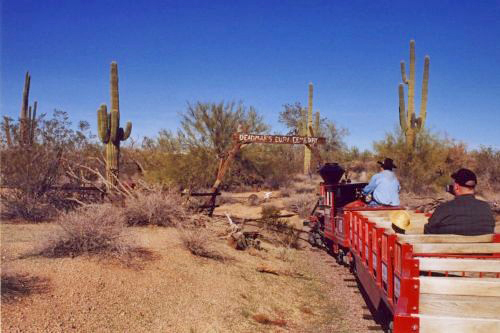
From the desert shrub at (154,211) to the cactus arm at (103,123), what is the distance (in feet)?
12.6

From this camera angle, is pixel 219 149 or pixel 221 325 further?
pixel 219 149

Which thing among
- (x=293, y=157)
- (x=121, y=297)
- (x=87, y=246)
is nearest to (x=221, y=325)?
(x=121, y=297)

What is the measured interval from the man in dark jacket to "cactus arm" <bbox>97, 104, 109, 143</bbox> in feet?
36.3

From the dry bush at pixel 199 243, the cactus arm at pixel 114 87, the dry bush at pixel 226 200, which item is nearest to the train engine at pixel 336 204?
the dry bush at pixel 199 243

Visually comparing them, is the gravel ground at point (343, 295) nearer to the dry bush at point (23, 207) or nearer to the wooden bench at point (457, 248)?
the wooden bench at point (457, 248)

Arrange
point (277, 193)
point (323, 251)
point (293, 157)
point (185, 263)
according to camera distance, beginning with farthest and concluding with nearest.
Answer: point (293, 157)
point (277, 193)
point (323, 251)
point (185, 263)

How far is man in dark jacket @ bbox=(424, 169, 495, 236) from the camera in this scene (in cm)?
494

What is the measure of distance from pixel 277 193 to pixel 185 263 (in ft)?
57.4

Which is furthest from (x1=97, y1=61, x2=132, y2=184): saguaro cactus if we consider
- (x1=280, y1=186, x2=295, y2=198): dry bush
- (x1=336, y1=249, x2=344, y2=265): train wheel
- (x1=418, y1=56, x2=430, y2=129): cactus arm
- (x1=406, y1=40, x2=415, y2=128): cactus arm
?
(x1=418, y1=56, x2=430, y2=129): cactus arm

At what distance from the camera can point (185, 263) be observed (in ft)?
25.6

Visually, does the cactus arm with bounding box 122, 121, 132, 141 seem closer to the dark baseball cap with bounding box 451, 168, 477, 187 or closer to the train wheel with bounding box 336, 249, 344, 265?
the train wheel with bounding box 336, 249, 344, 265

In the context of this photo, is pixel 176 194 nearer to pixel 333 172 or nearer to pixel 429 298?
pixel 333 172

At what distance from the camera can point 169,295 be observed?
20.4 feet

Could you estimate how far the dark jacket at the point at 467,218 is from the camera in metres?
4.93
